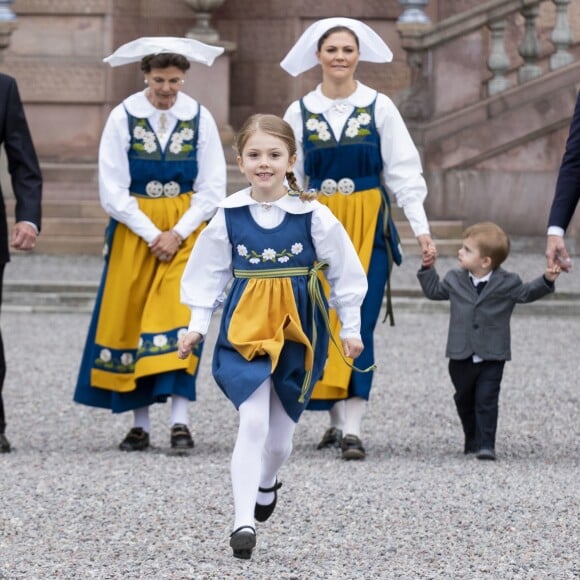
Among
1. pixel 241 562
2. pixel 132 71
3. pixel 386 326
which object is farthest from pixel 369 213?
pixel 132 71

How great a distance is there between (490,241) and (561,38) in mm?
9769

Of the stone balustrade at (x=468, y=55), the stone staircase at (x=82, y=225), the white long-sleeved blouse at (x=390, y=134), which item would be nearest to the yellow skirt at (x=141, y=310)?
the white long-sleeved blouse at (x=390, y=134)

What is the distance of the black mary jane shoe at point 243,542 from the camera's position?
5570 millimetres

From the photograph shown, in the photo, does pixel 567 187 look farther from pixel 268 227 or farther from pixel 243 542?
pixel 243 542

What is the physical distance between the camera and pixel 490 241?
7.62 meters

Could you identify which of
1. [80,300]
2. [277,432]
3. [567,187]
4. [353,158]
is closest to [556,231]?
[567,187]

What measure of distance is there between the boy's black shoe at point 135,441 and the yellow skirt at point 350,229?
0.75 m

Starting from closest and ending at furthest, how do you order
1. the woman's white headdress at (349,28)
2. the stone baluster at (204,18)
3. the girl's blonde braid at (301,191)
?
the girl's blonde braid at (301,191) < the woman's white headdress at (349,28) < the stone baluster at (204,18)

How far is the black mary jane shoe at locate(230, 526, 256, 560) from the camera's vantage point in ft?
18.3

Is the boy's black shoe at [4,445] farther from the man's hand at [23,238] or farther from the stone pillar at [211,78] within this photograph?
the stone pillar at [211,78]

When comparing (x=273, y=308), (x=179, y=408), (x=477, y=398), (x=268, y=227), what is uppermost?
(x=268, y=227)

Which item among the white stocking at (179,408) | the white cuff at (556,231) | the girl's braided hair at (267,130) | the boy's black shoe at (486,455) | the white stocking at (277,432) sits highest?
the girl's braided hair at (267,130)

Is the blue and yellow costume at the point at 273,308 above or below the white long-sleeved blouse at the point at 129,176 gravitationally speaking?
below

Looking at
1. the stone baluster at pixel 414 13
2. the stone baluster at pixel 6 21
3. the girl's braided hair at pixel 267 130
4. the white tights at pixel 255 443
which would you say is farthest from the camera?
the stone baluster at pixel 6 21
